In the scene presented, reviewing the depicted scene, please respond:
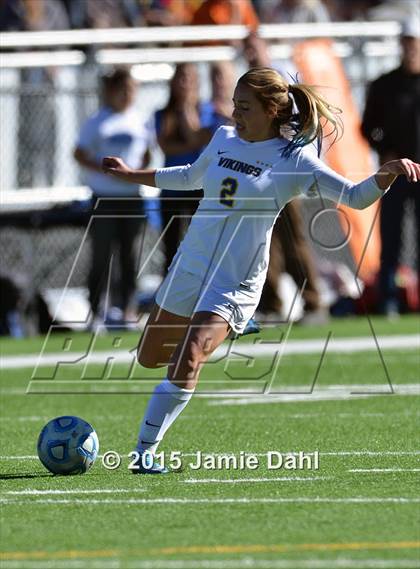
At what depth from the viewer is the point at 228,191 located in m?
7.50

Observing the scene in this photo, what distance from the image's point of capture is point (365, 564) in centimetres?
502

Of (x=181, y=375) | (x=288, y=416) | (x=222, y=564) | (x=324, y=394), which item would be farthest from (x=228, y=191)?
(x=324, y=394)

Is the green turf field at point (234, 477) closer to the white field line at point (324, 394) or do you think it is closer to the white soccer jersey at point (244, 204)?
A: the white field line at point (324, 394)

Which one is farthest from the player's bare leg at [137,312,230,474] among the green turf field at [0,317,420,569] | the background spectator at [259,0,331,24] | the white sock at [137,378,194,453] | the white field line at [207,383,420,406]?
the background spectator at [259,0,331,24]

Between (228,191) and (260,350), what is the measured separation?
21.8 ft

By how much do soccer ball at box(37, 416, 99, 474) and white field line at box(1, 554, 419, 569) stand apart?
6.73ft

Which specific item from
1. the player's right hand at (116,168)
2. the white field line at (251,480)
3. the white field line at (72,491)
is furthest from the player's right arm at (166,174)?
the white field line at (72,491)

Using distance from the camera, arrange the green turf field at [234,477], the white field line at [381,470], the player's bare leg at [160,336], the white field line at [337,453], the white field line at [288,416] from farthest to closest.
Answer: the white field line at [288,416] < the white field line at [337,453] < the player's bare leg at [160,336] < the white field line at [381,470] < the green turf field at [234,477]

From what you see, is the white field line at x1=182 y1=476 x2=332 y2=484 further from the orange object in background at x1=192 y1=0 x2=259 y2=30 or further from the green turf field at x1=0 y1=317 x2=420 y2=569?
the orange object in background at x1=192 y1=0 x2=259 y2=30

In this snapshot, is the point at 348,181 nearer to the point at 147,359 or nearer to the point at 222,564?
the point at 147,359

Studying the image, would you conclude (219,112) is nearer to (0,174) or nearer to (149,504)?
(0,174)

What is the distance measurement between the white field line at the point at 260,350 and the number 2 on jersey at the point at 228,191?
555 cm

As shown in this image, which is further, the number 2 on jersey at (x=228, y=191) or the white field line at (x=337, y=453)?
the white field line at (x=337, y=453)

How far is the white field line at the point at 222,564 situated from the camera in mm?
5000
